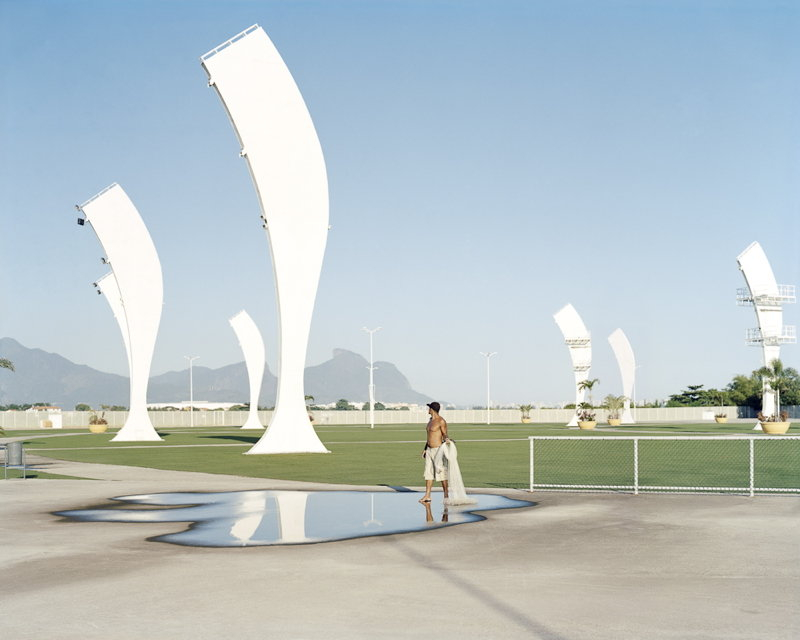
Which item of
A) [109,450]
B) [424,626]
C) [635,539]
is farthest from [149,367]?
[424,626]

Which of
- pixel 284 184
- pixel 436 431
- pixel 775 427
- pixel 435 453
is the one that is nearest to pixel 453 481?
pixel 435 453

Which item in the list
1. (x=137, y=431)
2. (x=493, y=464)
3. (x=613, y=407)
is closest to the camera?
(x=493, y=464)

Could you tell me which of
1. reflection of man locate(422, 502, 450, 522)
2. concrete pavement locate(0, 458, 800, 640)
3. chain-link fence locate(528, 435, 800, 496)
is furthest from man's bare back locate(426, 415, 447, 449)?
concrete pavement locate(0, 458, 800, 640)

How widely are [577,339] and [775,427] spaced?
26.5 metres

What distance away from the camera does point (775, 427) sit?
5566 centimetres

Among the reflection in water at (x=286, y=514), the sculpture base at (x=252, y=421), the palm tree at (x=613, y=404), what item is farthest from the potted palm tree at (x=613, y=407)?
the reflection in water at (x=286, y=514)

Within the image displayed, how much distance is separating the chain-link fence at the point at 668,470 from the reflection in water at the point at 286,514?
259 cm

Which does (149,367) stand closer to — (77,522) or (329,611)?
(77,522)

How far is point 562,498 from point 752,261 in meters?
61.6

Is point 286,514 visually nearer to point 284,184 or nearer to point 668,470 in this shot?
point 668,470

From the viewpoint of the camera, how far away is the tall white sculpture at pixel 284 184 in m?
30.5

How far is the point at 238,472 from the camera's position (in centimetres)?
2395

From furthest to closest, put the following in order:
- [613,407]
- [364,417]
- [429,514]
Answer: [364,417] < [613,407] < [429,514]

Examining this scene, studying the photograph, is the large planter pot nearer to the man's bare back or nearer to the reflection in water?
the reflection in water
